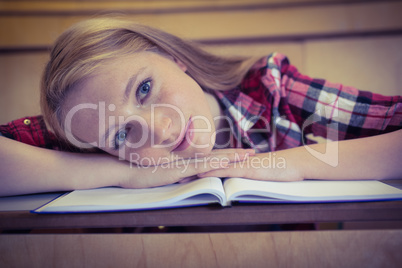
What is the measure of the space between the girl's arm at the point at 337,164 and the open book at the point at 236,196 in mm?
20

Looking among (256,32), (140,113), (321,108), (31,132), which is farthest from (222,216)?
(256,32)

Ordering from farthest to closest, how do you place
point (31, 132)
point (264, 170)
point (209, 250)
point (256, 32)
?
point (256, 32) < point (31, 132) < point (264, 170) < point (209, 250)

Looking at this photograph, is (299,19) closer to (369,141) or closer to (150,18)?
(150,18)

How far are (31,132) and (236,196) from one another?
0.51 metres

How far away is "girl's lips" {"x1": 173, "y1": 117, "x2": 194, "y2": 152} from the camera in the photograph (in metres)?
0.52

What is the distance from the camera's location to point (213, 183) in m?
0.40

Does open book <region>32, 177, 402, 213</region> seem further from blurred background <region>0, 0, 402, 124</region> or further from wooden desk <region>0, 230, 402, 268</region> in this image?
blurred background <region>0, 0, 402, 124</region>

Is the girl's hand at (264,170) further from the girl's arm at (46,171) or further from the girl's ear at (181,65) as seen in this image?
the girl's ear at (181,65)

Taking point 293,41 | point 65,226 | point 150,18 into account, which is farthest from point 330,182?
point 150,18

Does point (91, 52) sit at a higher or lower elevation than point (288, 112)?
higher

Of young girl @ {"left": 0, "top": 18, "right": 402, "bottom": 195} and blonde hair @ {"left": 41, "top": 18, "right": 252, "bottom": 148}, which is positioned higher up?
blonde hair @ {"left": 41, "top": 18, "right": 252, "bottom": 148}

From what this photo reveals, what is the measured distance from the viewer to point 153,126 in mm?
485

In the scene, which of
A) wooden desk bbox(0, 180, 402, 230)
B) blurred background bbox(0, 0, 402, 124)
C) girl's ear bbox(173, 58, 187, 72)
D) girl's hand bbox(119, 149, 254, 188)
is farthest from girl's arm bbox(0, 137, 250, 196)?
blurred background bbox(0, 0, 402, 124)

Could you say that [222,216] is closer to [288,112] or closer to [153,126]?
[153,126]
